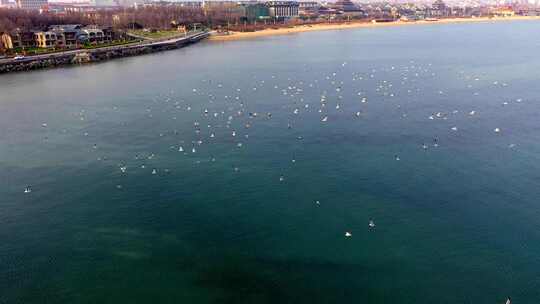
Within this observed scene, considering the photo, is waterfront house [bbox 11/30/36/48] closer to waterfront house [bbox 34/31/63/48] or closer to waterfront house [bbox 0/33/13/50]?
waterfront house [bbox 34/31/63/48]

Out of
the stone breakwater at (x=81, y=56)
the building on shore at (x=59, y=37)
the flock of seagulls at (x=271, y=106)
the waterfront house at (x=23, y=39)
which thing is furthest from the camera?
the building on shore at (x=59, y=37)

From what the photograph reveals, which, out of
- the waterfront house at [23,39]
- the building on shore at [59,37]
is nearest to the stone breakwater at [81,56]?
the building on shore at [59,37]

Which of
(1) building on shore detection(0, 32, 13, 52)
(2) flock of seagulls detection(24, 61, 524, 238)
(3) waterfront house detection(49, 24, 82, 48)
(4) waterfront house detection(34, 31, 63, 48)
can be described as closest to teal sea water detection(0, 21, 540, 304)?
(2) flock of seagulls detection(24, 61, 524, 238)

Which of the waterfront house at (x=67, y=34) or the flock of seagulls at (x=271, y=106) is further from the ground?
the waterfront house at (x=67, y=34)

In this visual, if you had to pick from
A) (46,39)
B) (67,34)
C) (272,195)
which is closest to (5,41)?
(46,39)

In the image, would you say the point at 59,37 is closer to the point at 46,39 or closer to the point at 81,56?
the point at 46,39

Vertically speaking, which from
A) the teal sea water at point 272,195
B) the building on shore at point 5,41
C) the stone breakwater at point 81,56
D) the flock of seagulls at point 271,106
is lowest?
the teal sea water at point 272,195

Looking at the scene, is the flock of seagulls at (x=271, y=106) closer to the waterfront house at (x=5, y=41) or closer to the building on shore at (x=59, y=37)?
the building on shore at (x=59, y=37)
